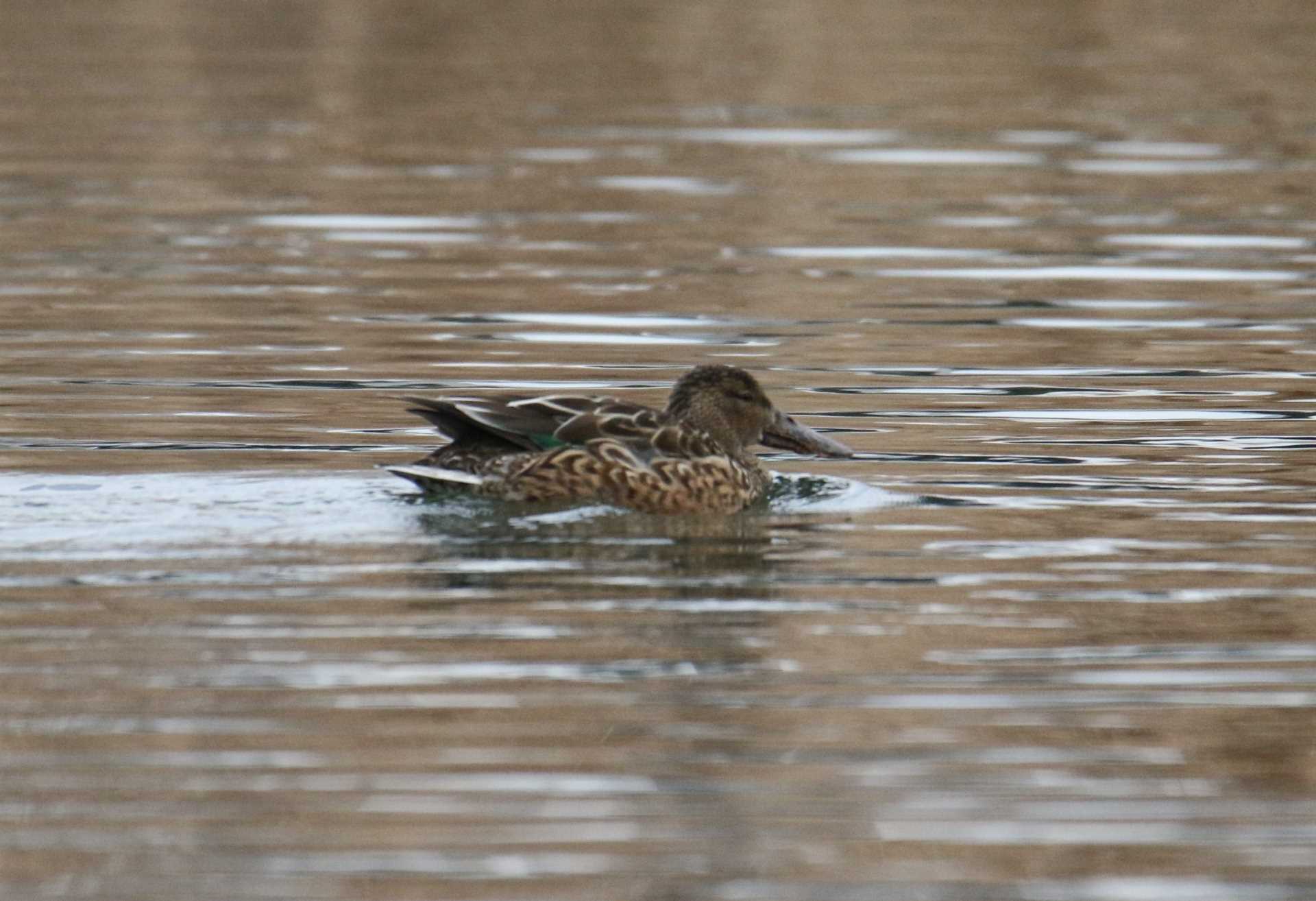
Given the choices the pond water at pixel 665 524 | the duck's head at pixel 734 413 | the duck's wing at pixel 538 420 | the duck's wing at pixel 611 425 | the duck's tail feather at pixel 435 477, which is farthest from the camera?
the duck's head at pixel 734 413

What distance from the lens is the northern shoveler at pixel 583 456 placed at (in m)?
9.91

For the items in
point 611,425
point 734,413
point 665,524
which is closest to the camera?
point 665,524

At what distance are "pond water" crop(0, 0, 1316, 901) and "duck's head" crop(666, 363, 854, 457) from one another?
17 cm

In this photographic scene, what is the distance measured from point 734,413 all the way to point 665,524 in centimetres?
100

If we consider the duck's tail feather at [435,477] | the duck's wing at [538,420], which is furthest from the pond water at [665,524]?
the duck's wing at [538,420]

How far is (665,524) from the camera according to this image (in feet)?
32.6

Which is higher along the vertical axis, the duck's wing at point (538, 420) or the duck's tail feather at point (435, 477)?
the duck's wing at point (538, 420)

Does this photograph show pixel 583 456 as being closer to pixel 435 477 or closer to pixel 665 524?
pixel 665 524

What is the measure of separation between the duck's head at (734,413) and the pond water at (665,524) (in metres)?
0.17

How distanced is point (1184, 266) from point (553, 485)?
24.8 ft

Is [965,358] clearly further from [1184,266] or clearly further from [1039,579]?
[1039,579]

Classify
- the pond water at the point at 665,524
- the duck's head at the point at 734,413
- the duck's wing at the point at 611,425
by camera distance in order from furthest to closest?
the duck's head at the point at 734,413, the duck's wing at the point at 611,425, the pond water at the point at 665,524

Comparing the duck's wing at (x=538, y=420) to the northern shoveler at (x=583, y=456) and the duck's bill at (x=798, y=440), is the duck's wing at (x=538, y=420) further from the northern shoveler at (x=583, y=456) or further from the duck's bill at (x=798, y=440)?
the duck's bill at (x=798, y=440)

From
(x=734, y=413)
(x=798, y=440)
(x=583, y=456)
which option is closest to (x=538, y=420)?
(x=583, y=456)
